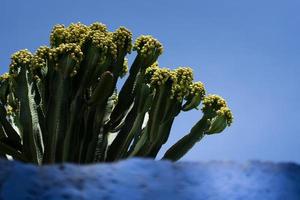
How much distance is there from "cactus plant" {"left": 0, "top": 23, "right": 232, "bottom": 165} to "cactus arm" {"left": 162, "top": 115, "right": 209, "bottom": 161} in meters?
0.01

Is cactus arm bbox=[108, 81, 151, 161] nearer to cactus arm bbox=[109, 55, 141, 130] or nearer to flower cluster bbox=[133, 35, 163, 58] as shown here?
cactus arm bbox=[109, 55, 141, 130]

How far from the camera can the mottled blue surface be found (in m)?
1.40

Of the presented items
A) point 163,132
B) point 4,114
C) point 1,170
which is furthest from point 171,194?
point 4,114

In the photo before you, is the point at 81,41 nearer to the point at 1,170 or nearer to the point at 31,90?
the point at 31,90

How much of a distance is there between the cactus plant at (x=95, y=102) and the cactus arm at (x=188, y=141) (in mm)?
12

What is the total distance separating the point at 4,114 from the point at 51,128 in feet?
3.41

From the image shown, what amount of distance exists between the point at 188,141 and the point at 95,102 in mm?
1174

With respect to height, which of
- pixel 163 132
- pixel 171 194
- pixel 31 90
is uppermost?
pixel 31 90

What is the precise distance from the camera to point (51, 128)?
625 centimetres

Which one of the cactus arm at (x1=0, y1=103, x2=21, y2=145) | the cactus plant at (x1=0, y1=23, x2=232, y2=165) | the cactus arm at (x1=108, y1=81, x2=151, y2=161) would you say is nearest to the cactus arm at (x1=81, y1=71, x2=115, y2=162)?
the cactus plant at (x1=0, y1=23, x2=232, y2=165)

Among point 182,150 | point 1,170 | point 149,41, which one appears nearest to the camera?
point 1,170

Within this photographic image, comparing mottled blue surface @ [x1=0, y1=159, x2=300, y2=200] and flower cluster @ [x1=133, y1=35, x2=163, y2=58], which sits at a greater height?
flower cluster @ [x1=133, y1=35, x2=163, y2=58]

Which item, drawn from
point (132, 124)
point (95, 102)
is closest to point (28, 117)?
point (95, 102)

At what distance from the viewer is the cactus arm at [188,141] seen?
663 cm
